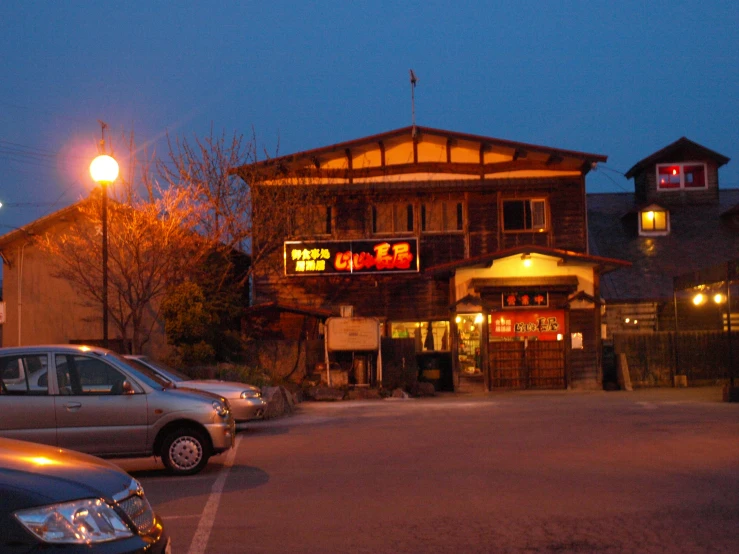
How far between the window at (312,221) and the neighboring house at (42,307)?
20.9 ft

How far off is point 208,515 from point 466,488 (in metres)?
3.09

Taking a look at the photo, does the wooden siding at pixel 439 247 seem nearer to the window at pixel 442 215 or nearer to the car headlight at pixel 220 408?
the window at pixel 442 215

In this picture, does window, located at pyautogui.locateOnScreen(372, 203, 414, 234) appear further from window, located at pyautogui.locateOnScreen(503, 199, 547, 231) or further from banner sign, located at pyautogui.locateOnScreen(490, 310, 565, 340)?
banner sign, located at pyautogui.locateOnScreen(490, 310, 565, 340)

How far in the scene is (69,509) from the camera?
14.8 ft

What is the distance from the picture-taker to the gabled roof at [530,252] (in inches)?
1061

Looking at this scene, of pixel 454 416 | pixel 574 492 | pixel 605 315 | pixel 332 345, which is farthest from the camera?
pixel 605 315

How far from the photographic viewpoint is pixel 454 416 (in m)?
19.5

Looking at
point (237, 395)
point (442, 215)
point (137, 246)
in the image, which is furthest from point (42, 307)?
point (237, 395)

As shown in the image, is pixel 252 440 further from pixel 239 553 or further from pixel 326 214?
pixel 326 214

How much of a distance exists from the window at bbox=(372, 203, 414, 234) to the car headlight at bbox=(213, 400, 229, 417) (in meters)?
19.0

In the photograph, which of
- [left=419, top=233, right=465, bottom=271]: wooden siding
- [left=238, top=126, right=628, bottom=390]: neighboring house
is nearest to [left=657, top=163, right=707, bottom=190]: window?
[left=238, top=126, right=628, bottom=390]: neighboring house

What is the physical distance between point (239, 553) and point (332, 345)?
→ 18.8 m

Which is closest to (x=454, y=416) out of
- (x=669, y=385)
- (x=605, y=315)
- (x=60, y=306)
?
(x=669, y=385)

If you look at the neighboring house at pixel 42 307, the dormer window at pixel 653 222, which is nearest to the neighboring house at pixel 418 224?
the neighboring house at pixel 42 307
